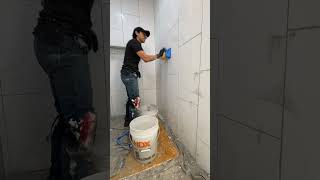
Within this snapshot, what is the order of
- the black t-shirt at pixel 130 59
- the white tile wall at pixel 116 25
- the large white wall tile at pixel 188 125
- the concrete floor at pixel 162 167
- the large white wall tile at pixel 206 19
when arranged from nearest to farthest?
1. the concrete floor at pixel 162 167
2. the large white wall tile at pixel 206 19
3. the large white wall tile at pixel 188 125
4. the black t-shirt at pixel 130 59
5. the white tile wall at pixel 116 25

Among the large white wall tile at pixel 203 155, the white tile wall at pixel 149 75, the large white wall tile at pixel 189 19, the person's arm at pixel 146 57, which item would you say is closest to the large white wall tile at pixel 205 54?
the large white wall tile at pixel 189 19

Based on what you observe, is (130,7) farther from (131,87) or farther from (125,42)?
(131,87)

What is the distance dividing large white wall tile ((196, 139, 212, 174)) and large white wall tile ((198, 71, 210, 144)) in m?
0.03

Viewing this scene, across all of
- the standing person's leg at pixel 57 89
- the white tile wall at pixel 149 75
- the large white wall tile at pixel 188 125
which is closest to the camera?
the standing person's leg at pixel 57 89

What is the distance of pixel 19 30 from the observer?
0.91ft

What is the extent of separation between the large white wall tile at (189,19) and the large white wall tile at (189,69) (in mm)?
51

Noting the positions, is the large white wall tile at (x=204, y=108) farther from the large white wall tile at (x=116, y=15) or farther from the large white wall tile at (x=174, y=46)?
the large white wall tile at (x=116, y=15)

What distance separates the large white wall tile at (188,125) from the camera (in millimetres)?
925

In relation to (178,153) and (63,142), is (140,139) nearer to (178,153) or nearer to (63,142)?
(178,153)

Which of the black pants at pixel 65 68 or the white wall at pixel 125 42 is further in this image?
the white wall at pixel 125 42

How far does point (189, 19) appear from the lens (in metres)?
0.94

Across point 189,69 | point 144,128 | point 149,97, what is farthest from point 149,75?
point 189,69
